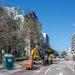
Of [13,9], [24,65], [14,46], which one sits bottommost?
[24,65]

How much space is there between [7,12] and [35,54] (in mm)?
10291

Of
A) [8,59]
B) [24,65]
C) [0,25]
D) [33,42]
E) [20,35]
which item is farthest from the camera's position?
[33,42]

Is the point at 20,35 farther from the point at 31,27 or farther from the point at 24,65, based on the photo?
the point at 24,65

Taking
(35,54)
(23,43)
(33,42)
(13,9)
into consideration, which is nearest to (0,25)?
(35,54)

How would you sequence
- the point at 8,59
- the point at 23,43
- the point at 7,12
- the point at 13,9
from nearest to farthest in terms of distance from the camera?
the point at 8,59 → the point at 7,12 → the point at 13,9 → the point at 23,43

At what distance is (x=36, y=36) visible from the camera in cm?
7450

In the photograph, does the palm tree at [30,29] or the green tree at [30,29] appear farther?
the palm tree at [30,29]

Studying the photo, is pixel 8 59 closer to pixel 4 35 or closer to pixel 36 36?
pixel 4 35

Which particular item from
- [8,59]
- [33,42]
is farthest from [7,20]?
[33,42]

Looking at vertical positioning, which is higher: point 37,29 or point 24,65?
point 37,29

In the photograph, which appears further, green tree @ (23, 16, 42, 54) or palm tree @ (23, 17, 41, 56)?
palm tree @ (23, 17, 41, 56)

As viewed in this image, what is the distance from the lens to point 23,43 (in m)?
66.5

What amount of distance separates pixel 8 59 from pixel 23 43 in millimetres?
29020

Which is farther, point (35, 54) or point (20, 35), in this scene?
point (20, 35)
